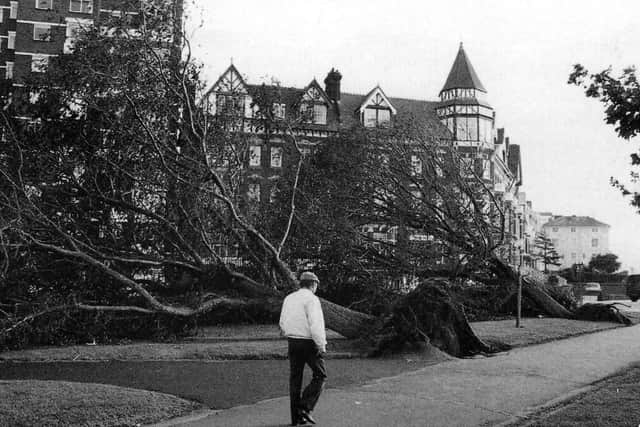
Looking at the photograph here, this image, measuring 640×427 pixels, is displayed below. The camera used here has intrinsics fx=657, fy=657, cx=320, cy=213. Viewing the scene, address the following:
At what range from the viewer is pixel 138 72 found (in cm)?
1688

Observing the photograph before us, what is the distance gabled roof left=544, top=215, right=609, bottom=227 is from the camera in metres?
138

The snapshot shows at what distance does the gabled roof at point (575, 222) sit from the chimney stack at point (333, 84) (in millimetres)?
100495

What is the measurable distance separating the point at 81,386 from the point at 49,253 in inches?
322

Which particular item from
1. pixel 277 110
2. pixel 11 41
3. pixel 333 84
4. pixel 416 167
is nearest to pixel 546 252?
pixel 333 84

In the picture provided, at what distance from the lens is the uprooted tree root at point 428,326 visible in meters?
14.6

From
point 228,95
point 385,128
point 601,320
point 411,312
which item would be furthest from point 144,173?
point 601,320

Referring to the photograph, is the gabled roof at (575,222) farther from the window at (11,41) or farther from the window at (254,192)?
the window at (254,192)

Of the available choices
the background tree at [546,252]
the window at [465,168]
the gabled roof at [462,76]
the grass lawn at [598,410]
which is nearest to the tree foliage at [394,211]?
the window at [465,168]

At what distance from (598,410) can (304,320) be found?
Answer: 3.97 meters

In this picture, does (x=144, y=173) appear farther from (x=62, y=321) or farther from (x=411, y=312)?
(x=411, y=312)

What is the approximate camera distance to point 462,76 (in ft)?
185

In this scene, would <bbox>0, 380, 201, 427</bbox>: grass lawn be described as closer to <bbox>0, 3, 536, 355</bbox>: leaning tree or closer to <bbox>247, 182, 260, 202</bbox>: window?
<bbox>0, 3, 536, 355</bbox>: leaning tree

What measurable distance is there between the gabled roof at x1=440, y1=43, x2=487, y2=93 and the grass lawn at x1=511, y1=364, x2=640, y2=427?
1878 inches

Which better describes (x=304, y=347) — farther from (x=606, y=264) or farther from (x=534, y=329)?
(x=606, y=264)
